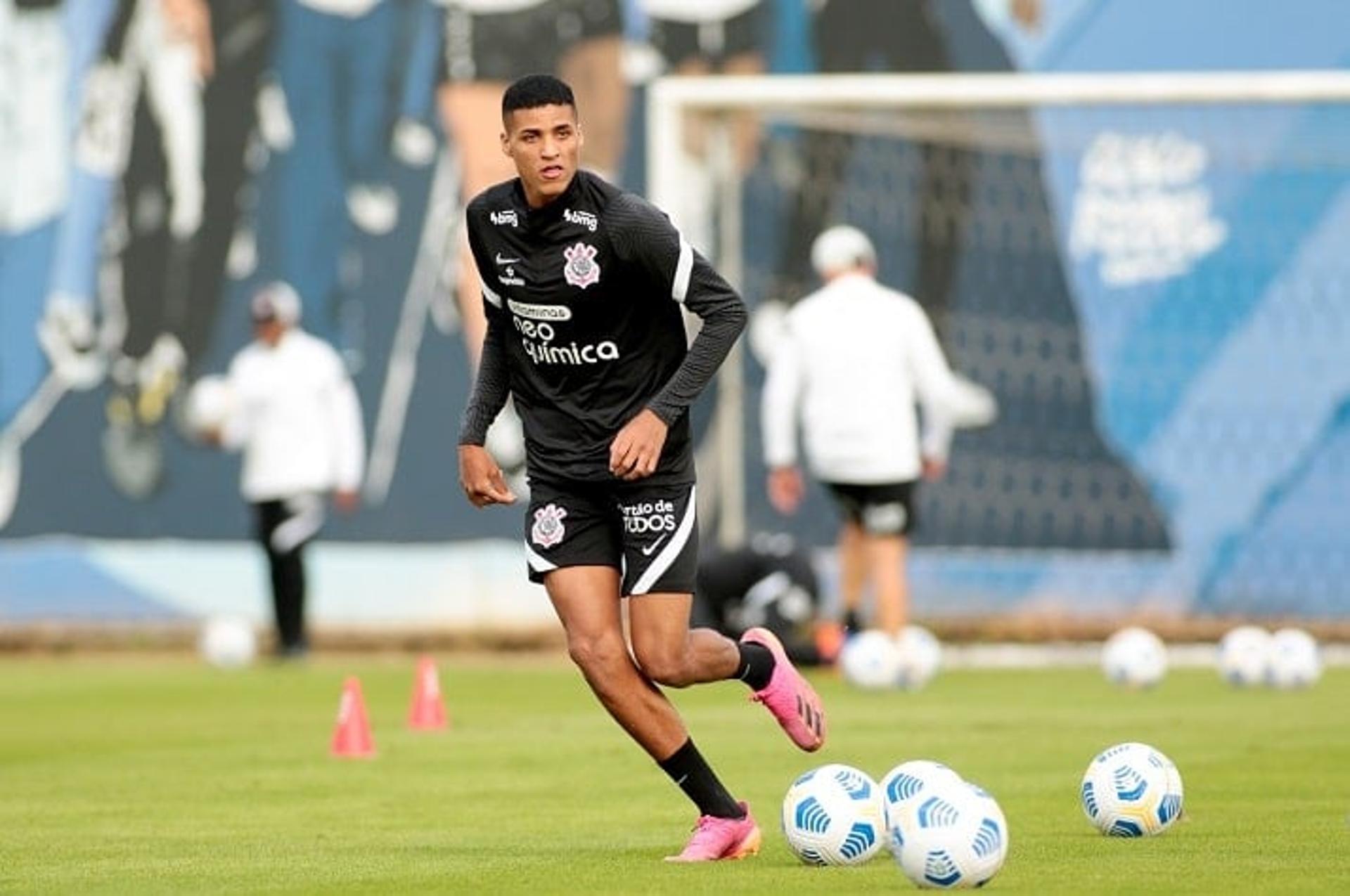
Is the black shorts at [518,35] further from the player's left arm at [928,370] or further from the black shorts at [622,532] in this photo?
the black shorts at [622,532]

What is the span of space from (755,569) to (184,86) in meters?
7.98

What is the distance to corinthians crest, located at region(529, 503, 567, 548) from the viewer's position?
899cm

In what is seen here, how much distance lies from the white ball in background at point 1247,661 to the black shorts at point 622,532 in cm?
900

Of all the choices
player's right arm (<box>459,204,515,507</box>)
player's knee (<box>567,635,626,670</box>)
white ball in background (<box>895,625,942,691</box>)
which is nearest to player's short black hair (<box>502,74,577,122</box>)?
player's right arm (<box>459,204,515,507</box>)

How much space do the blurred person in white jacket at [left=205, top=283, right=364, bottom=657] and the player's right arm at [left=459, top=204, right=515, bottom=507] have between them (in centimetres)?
1181

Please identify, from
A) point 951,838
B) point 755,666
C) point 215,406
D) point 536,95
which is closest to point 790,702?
point 755,666

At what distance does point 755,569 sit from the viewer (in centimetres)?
1900

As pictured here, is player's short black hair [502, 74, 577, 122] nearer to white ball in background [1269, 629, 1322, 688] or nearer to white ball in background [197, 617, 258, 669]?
white ball in background [1269, 629, 1322, 688]

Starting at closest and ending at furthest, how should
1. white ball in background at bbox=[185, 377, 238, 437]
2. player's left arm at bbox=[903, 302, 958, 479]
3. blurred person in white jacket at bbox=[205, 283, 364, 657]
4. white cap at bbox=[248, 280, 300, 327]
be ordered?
player's left arm at bbox=[903, 302, 958, 479] → white cap at bbox=[248, 280, 300, 327] → blurred person in white jacket at bbox=[205, 283, 364, 657] → white ball in background at bbox=[185, 377, 238, 437]

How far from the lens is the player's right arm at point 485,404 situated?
911 centimetres

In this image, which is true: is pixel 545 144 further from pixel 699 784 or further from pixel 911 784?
pixel 911 784

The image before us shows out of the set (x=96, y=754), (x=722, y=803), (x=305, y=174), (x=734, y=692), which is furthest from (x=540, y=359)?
(x=305, y=174)

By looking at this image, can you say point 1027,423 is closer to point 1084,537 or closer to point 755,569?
point 1084,537

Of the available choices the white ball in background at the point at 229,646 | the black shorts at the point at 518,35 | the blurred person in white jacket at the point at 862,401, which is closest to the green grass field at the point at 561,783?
the blurred person in white jacket at the point at 862,401
